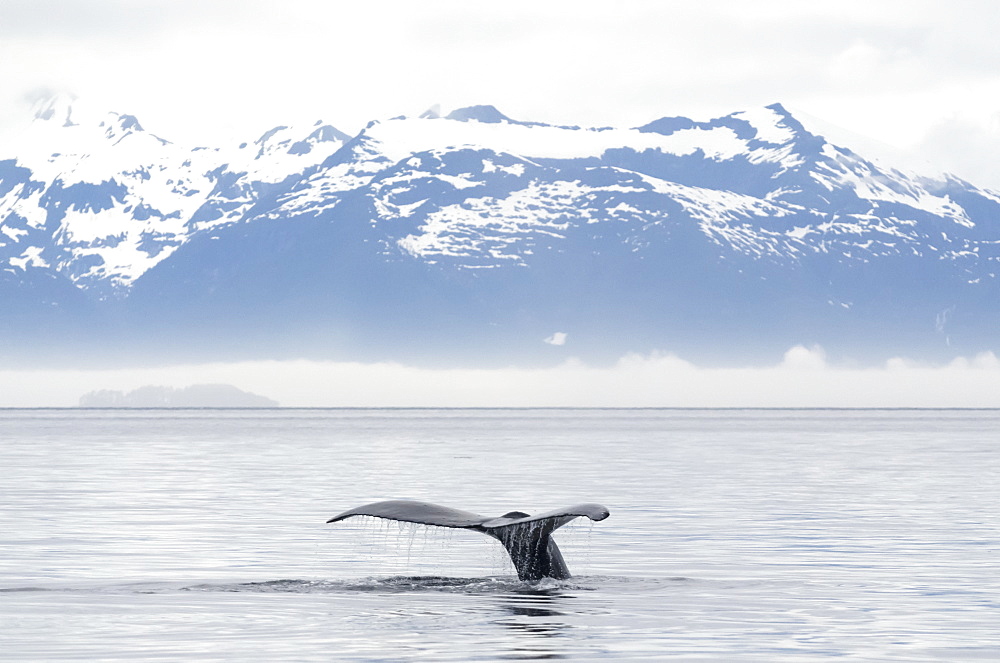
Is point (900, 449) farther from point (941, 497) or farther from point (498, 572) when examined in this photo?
Result: point (498, 572)

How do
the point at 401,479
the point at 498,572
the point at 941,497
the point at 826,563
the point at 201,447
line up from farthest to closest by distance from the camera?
1. the point at 201,447
2. the point at 401,479
3. the point at 941,497
4. the point at 826,563
5. the point at 498,572

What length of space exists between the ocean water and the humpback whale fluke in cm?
58

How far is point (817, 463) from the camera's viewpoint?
233 ft

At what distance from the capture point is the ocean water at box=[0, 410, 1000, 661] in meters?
17.0

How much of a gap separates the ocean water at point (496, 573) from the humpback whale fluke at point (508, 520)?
1.89ft

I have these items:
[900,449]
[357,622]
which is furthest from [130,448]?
[357,622]

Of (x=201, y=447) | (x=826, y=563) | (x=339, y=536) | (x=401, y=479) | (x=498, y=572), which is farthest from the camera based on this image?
(x=201, y=447)

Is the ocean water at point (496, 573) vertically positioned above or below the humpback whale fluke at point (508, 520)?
below

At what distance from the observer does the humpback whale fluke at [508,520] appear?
673 inches

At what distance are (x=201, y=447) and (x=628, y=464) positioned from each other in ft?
116

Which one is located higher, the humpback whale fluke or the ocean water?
the humpback whale fluke

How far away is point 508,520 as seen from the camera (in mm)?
18172

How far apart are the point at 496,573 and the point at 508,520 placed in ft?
20.0

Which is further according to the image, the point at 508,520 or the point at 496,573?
the point at 496,573
